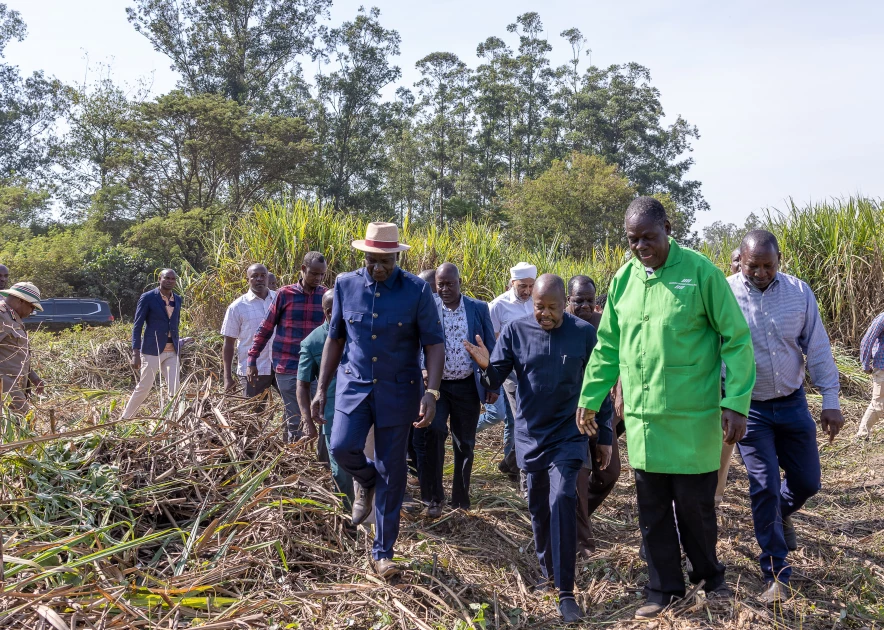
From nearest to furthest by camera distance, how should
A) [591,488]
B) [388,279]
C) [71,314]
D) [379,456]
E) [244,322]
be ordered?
1. [379,456]
2. [388,279]
3. [591,488]
4. [244,322]
5. [71,314]

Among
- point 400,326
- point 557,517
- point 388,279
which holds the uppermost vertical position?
point 388,279

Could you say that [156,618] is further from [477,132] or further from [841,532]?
[477,132]

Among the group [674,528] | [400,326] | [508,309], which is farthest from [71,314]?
[674,528]

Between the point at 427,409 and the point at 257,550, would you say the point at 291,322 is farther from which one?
the point at 257,550

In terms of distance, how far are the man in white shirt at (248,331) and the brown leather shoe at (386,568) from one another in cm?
336

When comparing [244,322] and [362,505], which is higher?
[244,322]

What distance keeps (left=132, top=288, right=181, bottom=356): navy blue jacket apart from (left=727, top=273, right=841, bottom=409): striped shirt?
5.96 metres

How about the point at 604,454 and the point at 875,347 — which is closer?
the point at 604,454

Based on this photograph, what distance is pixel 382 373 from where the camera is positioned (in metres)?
4.45

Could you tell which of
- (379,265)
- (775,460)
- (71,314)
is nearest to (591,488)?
(775,460)

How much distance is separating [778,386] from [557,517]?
1432mm

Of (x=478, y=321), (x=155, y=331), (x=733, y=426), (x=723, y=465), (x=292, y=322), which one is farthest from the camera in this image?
(x=155, y=331)

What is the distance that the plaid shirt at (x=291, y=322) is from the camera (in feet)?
21.8

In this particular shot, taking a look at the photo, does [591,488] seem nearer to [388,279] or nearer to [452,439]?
[452,439]
